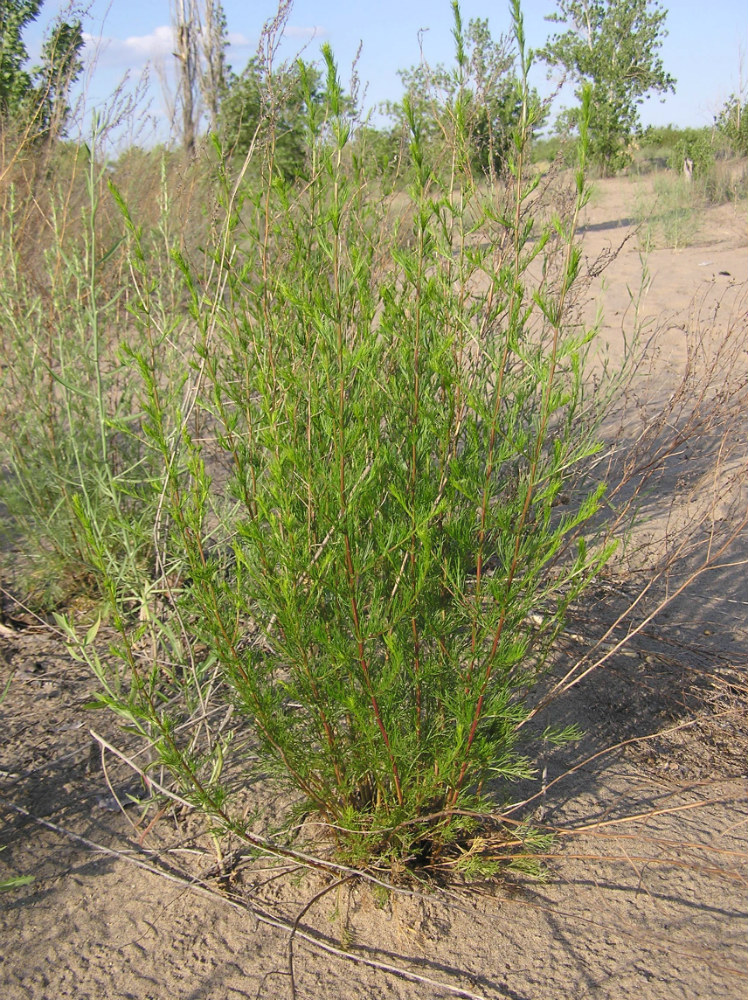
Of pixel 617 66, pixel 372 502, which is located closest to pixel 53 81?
pixel 372 502

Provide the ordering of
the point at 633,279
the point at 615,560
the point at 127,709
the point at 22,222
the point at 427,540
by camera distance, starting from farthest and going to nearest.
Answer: the point at 633,279 → the point at 615,560 → the point at 22,222 → the point at 127,709 → the point at 427,540

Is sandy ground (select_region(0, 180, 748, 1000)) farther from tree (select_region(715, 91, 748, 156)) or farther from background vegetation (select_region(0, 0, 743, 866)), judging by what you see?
tree (select_region(715, 91, 748, 156))

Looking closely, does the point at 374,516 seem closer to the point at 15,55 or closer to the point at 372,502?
the point at 372,502

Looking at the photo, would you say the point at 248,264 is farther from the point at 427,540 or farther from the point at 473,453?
the point at 427,540

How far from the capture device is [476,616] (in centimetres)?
172

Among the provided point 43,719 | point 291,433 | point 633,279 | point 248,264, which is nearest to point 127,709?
point 291,433

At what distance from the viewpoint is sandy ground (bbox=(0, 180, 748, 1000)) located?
1.80 m

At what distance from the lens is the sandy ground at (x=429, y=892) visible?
5.92 feet

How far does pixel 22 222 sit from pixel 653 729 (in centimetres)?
304

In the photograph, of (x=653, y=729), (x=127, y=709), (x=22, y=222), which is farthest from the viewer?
(x=22, y=222)

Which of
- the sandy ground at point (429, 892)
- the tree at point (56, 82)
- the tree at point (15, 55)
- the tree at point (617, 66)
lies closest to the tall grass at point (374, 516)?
the sandy ground at point (429, 892)

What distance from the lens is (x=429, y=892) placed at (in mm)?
2014

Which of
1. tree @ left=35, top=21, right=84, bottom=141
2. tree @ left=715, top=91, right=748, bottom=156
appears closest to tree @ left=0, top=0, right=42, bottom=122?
tree @ left=35, top=21, right=84, bottom=141

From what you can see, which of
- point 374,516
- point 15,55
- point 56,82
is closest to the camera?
point 374,516
